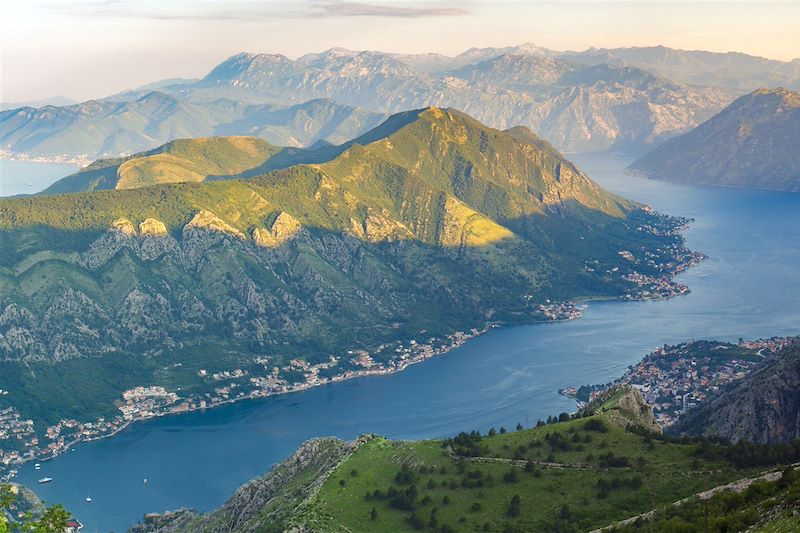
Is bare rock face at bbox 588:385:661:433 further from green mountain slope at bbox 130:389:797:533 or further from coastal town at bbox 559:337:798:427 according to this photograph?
coastal town at bbox 559:337:798:427

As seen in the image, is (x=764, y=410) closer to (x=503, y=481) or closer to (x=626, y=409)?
(x=626, y=409)

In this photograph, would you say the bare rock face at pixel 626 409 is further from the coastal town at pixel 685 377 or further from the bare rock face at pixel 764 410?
the coastal town at pixel 685 377

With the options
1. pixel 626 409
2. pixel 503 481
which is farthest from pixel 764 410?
pixel 503 481

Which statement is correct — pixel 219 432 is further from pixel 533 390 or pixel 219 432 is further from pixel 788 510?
pixel 788 510

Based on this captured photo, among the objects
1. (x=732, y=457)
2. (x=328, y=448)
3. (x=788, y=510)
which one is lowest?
(x=328, y=448)

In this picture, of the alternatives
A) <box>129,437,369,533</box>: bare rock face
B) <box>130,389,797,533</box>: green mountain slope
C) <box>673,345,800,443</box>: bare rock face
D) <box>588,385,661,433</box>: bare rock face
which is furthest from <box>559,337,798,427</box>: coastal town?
<box>129,437,369,533</box>: bare rock face

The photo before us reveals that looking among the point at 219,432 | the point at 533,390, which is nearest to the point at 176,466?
the point at 219,432
